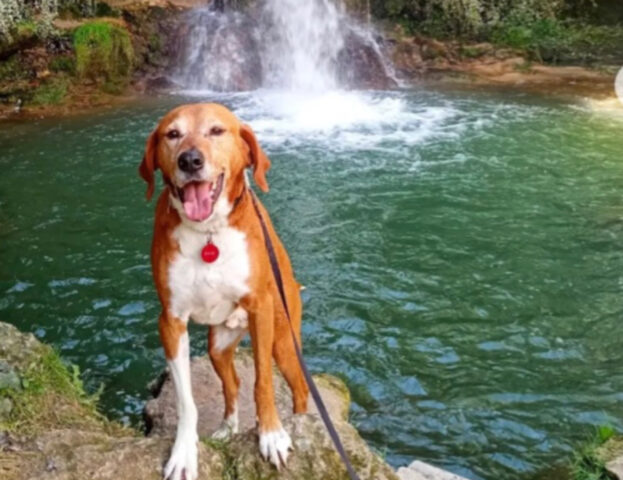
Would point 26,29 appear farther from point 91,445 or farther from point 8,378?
point 91,445

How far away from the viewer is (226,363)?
10.8ft

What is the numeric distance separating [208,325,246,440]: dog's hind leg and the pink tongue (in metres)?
0.76

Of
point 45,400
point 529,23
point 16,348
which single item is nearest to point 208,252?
point 45,400

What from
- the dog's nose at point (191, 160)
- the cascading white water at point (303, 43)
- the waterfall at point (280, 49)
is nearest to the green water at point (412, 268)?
the dog's nose at point (191, 160)

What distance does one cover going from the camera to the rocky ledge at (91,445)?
8.42ft

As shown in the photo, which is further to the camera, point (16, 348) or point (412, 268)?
point (412, 268)

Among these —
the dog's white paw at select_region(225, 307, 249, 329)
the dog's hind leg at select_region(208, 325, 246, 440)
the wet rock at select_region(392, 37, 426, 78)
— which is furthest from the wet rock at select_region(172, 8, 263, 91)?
the dog's white paw at select_region(225, 307, 249, 329)

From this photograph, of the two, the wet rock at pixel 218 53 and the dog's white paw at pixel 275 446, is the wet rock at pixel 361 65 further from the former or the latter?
the dog's white paw at pixel 275 446

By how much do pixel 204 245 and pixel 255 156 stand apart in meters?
0.39

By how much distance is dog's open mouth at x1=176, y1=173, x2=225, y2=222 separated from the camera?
252 cm

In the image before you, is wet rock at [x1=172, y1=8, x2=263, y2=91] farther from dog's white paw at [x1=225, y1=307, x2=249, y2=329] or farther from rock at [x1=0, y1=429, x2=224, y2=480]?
rock at [x1=0, y1=429, x2=224, y2=480]

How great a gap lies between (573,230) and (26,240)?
18.2 feet

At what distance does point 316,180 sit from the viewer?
8.95 m

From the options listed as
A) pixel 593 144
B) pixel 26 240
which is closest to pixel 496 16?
pixel 593 144
